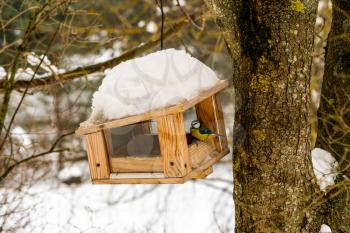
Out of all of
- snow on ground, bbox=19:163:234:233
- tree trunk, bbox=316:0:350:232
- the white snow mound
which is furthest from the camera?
snow on ground, bbox=19:163:234:233

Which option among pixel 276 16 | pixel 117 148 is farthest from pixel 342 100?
pixel 117 148

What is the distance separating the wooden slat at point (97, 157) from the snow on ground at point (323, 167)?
47.1 inches

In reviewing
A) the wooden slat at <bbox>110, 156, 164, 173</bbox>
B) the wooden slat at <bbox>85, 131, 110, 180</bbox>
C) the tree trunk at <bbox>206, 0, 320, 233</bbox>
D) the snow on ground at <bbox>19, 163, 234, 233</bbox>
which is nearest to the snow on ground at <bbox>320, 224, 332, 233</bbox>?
the tree trunk at <bbox>206, 0, 320, 233</bbox>

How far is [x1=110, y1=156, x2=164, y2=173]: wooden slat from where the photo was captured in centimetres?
268

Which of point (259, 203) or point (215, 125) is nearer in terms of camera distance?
point (259, 203)

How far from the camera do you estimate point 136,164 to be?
8.98 feet

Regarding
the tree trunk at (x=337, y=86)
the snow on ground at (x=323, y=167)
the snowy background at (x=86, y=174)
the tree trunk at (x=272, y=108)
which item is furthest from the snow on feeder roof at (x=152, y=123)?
the snowy background at (x=86, y=174)

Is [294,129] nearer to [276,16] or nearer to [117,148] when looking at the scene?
[276,16]

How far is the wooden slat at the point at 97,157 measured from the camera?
9.00 feet

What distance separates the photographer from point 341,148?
9.86 ft

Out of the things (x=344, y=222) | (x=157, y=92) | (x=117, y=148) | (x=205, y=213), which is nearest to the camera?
(x=157, y=92)

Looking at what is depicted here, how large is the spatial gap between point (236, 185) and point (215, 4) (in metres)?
0.97

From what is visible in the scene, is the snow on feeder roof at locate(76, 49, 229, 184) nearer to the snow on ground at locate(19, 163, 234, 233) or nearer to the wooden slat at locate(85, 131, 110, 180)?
the wooden slat at locate(85, 131, 110, 180)

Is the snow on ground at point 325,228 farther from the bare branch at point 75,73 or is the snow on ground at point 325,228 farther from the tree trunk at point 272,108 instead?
the bare branch at point 75,73
